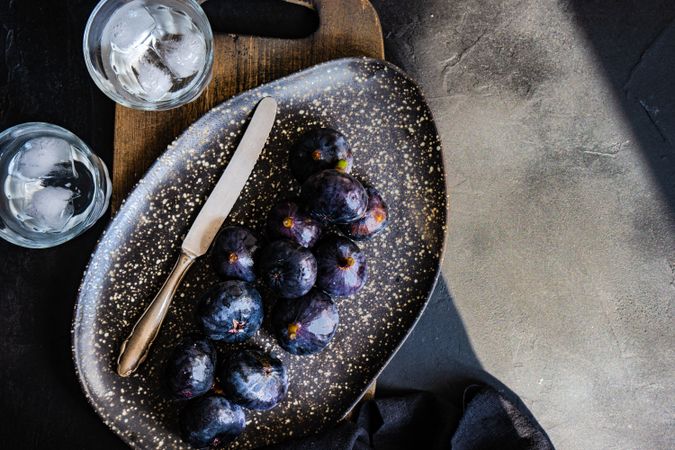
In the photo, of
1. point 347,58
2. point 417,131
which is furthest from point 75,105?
point 417,131

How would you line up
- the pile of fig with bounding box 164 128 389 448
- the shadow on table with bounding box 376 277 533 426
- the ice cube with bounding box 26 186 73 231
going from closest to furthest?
the pile of fig with bounding box 164 128 389 448 → the ice cube with bounding box 26 186 73 231 → the shadow on table with bounding box 376 277 533 426

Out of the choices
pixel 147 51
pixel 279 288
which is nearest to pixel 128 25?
pixel 147 51

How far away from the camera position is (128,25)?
989 millimetres

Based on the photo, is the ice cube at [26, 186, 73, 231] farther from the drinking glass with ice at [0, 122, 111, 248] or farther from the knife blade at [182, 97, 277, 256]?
the knife blade at [182, 97, 277, 256]

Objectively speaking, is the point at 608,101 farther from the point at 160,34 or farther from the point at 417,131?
the point at 160,34

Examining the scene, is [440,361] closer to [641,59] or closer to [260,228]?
[260,228]

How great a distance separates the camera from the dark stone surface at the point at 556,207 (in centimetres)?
119

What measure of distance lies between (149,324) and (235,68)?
477 millimetres

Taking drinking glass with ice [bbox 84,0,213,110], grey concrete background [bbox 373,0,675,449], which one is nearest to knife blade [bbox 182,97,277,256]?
drinking glass with ice [bbox 84,0,213,110]

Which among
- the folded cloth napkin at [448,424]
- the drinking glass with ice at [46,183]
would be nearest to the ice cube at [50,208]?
the drinking glass with ice at [46,183]

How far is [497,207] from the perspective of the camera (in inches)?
47.4

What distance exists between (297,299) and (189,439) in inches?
11.9

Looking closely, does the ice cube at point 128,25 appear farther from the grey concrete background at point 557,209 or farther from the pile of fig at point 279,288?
the grey concrete background at point 557,209

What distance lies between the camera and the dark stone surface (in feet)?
3.91
